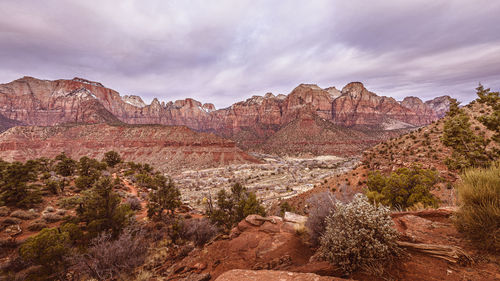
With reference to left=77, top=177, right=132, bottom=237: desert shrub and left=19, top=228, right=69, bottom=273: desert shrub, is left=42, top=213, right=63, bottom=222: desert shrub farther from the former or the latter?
left=19, top=228, right=69, bottom=273: desert shrub

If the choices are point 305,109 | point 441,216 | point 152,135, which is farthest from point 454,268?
point 305,109

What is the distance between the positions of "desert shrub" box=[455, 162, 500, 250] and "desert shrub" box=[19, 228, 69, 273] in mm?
12726

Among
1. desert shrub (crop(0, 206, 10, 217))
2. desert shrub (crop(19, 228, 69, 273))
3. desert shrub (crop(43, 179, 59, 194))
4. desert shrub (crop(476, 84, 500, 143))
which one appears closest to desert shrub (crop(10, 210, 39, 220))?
desert shrub (crop(0, 206, 10, 217))

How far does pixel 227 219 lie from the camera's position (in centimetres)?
1503

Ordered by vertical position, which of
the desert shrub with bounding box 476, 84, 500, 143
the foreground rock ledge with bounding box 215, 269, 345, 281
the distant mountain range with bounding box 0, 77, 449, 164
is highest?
the distant mountain range with bounding box 0, 77, 449, 164

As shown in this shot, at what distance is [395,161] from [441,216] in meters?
19.0

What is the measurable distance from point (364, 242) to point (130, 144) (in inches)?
3761

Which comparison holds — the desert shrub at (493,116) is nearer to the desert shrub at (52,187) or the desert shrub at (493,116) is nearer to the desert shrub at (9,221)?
the desert shrub at (9,221)

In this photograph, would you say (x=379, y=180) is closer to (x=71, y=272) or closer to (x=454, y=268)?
(x=454, y=268)

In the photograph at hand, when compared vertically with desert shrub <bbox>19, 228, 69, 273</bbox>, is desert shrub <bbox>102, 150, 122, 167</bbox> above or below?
above

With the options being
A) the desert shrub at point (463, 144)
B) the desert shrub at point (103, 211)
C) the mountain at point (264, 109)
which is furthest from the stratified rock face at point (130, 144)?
the desert shrub at point (463, 144)

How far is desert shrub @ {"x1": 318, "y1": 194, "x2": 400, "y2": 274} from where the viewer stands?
333cm

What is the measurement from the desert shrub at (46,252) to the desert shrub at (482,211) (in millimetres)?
12726

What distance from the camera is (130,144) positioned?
8100 centimetres
